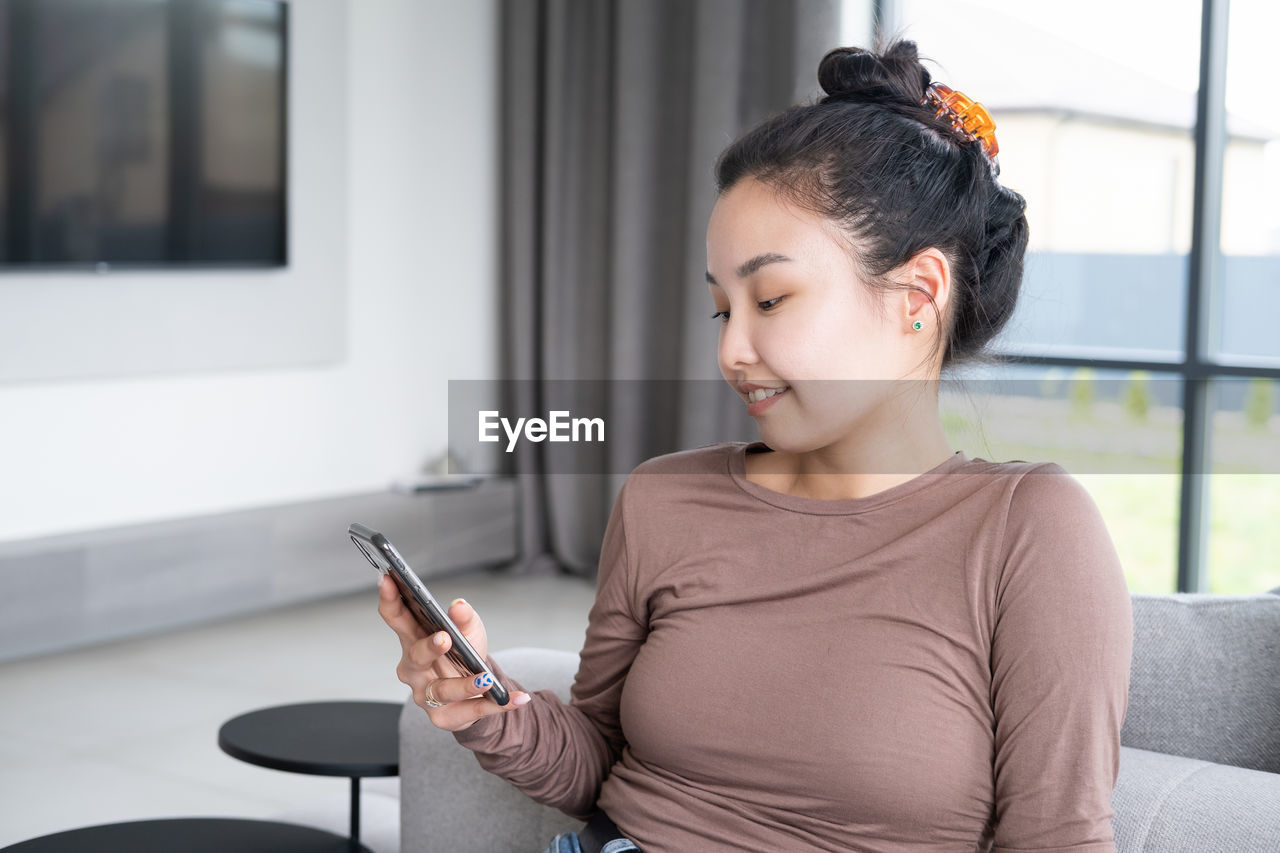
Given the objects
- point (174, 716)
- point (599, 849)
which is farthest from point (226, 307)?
point (599, 849)

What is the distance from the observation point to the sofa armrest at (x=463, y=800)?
1.36 m

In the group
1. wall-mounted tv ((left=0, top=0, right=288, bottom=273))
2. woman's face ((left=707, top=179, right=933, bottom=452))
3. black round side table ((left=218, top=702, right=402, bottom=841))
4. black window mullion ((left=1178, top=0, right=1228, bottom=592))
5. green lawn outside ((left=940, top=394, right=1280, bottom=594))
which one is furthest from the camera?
green lawn outside ((left=940, top=394, right=1280, bottom=594))

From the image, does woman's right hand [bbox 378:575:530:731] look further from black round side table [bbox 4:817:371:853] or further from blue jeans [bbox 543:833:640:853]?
black round side table [bbox 4:817:371:853]

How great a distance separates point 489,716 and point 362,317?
335 cm

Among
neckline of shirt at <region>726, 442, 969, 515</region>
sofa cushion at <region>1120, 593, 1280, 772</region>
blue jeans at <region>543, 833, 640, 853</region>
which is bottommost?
blue jeans at <region>543, 833, 640, 853</region>

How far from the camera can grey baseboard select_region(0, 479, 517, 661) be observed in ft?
11.1

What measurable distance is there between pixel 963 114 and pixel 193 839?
1.05 meters

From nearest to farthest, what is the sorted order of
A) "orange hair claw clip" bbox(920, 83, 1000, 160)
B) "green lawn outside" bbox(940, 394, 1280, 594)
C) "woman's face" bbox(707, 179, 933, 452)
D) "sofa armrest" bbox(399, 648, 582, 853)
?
"woman's face" bbox(707, 179, 933, 452), "orange hair claw clip" bbox(920, 83, 1000, 160), "sofa armrest" bbox(399, 648, 582, 853), "green lawn outside" bbox(940, 394, 1280, 594)

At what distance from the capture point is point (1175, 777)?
1.12m

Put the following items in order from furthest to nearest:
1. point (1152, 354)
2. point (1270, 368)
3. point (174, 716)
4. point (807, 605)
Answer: point (1152, 354), point (1270, 368), point (174, 716), point (807, 605)

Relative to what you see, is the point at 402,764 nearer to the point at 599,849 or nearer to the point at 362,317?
the point at 599,849

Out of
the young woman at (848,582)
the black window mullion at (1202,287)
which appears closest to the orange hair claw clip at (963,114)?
the young woman at (848,582)

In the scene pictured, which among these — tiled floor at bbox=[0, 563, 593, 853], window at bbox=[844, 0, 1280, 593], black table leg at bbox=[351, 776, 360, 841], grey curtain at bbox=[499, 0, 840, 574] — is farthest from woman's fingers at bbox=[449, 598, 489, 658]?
grey curtain at bbox=[499, 0, 840, 574]

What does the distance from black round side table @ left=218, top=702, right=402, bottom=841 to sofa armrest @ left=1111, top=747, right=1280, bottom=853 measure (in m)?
0.79
